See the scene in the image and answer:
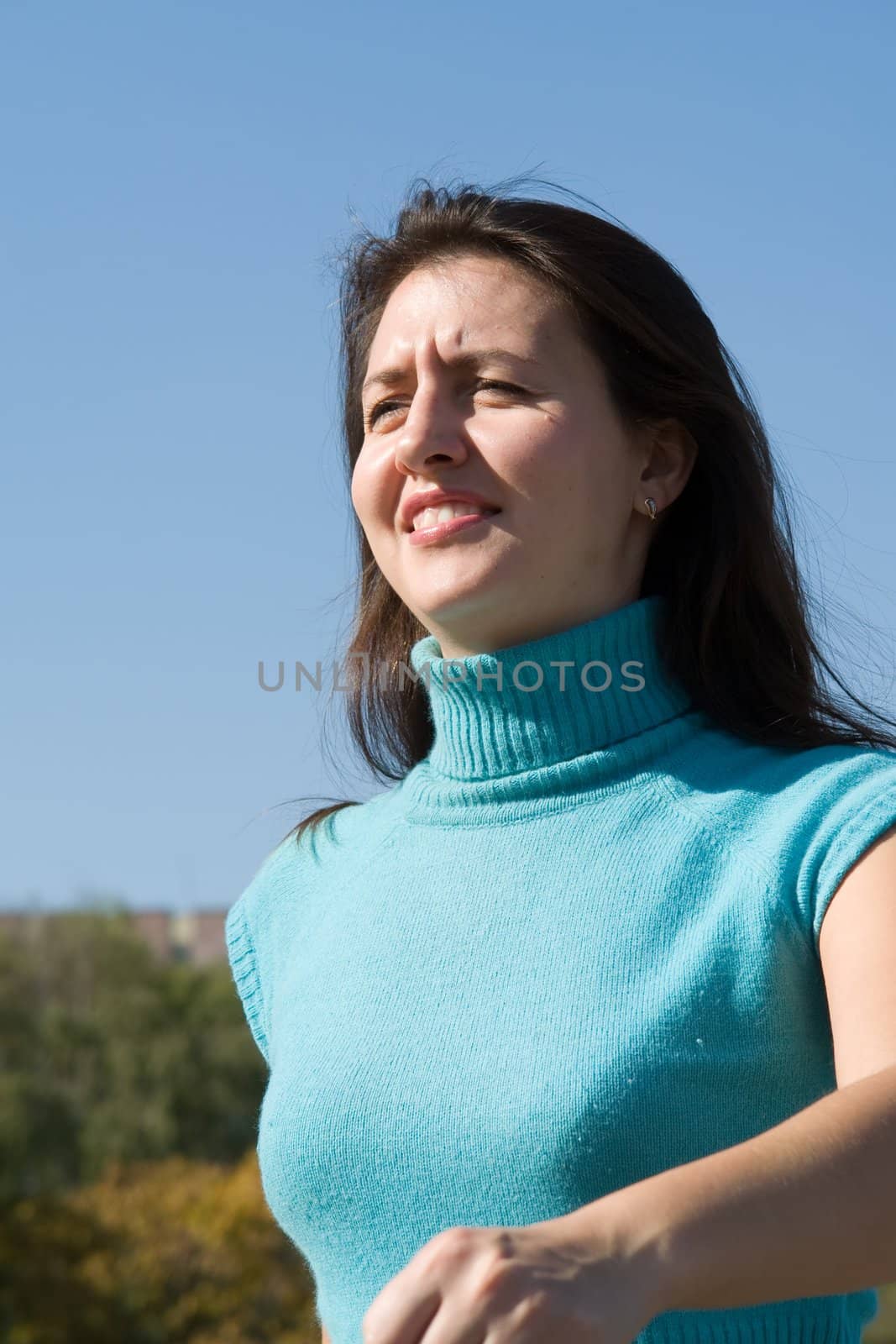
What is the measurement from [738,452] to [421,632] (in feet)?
1.98

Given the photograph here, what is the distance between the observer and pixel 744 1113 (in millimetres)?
1622

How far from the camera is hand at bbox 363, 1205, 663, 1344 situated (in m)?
1.05

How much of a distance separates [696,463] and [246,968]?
987 mm

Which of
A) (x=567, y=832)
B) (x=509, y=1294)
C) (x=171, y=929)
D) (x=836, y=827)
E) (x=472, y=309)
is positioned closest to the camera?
(x=509, y=1294)

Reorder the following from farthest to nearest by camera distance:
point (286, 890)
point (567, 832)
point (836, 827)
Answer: point (286, 890)
point (567, 832)
point (836, 827)

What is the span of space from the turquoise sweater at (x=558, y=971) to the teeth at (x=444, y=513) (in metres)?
0.19

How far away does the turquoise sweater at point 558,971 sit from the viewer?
A: 5.29 feet

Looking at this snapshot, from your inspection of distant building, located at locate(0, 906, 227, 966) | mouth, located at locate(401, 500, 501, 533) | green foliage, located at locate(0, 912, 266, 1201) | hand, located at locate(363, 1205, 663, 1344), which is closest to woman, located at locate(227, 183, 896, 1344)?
mouth, located at locate(401, 500, 501, 533)

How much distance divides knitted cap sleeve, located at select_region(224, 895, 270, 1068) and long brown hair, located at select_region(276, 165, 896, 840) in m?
0.77

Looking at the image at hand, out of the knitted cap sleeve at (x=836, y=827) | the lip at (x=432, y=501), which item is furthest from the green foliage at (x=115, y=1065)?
the knitted cap sleeve at (x=836, y=827)

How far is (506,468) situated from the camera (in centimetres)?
192

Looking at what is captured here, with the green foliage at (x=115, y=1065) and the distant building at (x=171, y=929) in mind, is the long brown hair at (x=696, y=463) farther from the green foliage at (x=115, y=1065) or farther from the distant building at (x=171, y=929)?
the distant building at (x=171, y=929)

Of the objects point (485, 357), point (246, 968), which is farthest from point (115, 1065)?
point (485, 357)

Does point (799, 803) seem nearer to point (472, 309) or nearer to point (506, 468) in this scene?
point (506, 468)
